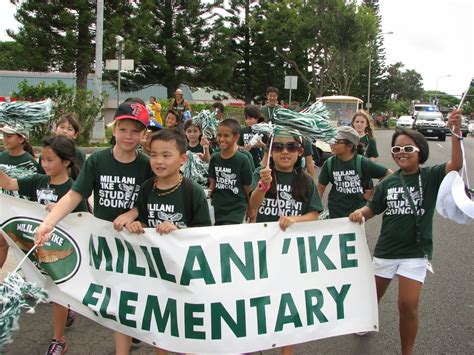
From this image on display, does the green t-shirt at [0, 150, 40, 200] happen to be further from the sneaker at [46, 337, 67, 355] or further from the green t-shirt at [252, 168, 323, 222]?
the green t-shirt at [252, 168, 323, 222]

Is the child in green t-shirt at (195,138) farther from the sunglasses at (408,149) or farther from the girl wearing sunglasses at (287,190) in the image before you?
the sunglasses at (408,149)

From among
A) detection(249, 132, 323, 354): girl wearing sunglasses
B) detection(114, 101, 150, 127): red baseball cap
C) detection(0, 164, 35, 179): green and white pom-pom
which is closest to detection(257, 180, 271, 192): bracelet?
detection(249, 132, 323, 354): girl wearing sunglasses

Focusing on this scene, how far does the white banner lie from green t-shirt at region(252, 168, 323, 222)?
193 mm

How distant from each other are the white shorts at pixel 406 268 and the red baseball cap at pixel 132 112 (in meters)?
1.86

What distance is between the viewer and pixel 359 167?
452cm

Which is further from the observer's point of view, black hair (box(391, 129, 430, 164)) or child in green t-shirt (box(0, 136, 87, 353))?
child in green t-shirt (box(0, 136, 87, 353))

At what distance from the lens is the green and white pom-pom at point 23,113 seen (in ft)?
12.5

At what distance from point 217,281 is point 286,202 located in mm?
792

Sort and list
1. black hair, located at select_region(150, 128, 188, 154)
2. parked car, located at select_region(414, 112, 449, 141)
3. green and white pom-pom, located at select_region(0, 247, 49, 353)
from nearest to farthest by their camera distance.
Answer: green and white pom-pom, located at select_region(0, 247, 49, 353)
black hair, located at select_region(150, 128, 188, 154)
parked car, located at select_region(414, 112, 449, 141)

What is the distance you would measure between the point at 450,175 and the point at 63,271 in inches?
99.5

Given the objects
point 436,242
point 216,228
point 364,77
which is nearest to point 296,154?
point 216,228

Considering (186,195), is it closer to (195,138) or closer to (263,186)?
(263,186)

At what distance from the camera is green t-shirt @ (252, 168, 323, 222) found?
340cm

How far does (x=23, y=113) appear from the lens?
3828 millimetres
